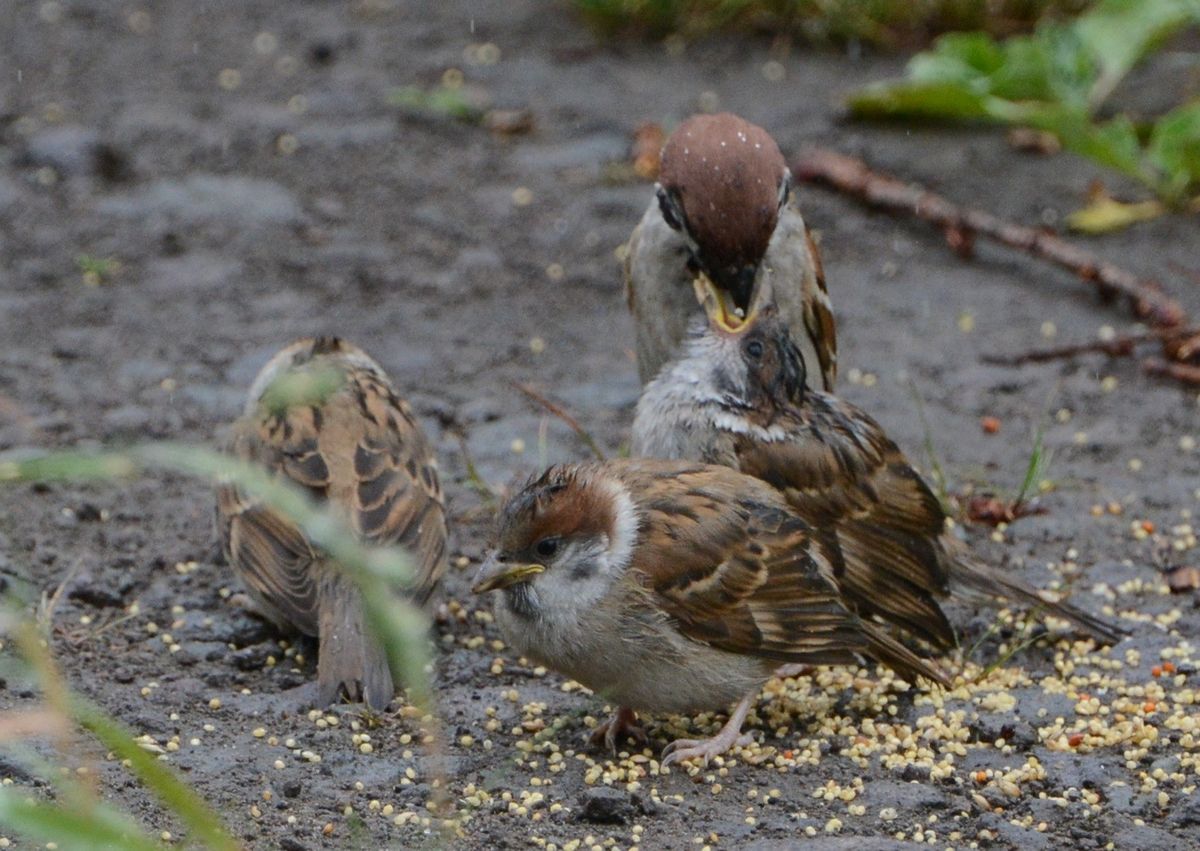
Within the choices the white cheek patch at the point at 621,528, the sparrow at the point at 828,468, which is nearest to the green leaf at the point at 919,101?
the sparrow at the point at 828,468

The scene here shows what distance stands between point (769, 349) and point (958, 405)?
2.01 m

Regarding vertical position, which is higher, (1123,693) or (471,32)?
(471,32)

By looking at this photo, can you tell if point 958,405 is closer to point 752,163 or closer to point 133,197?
point 752,163

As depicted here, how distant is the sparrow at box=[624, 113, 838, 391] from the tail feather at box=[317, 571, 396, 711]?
1.47 meters

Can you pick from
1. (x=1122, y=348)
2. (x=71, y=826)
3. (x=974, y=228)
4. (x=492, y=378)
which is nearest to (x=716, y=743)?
(x=71, y=826)

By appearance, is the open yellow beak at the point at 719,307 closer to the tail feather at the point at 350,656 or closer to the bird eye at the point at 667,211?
the bird eye at the point at 667,211

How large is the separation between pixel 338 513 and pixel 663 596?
123 cm

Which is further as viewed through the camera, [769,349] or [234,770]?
[769,349]

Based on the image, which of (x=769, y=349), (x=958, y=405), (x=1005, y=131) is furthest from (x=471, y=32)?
(x=769, y=349)

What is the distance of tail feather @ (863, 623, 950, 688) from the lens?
5027 millimetres

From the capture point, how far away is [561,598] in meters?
4.75

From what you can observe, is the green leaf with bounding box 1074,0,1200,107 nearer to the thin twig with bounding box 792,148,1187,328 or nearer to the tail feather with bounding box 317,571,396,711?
the thin twig with bounding box 792,148,1187,328

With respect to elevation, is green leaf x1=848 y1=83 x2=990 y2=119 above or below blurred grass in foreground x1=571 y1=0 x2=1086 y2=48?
below

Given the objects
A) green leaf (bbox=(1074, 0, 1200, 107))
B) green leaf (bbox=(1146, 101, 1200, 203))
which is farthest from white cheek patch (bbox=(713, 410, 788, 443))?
green leaf (bbox=(1074, 0, 1200, 107))
